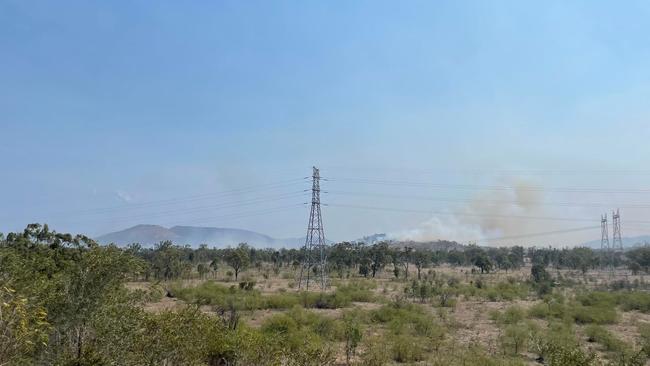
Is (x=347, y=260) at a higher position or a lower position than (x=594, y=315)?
higher

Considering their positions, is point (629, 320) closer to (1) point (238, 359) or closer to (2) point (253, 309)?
(2) point (253, 309)

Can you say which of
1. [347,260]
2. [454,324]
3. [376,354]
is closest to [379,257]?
[347,260]

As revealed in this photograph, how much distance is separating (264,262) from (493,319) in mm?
91364

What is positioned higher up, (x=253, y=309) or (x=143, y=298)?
(x=143, y=298)

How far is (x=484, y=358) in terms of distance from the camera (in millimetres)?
25203

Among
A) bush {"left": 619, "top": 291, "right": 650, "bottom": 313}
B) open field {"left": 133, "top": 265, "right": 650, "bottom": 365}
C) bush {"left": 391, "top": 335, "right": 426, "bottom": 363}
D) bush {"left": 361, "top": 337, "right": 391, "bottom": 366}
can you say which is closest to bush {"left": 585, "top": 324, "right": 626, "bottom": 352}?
open field {"left": 133, "top": 265, "right": 650, "bottom": 365}

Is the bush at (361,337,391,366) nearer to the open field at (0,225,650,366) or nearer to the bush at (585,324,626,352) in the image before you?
the open field at (0,225,650,366)

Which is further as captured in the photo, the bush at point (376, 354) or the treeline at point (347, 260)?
the treeline at point (347, 260)

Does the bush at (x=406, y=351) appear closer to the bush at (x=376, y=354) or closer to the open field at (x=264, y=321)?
the open field at (x=264, y=321)

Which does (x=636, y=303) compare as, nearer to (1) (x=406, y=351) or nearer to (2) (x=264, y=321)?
(1) (x=406, y=351)

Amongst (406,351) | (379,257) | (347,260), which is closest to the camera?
(406,351)

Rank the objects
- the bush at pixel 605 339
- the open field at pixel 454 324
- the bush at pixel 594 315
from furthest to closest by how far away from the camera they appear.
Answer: the bush at pixel 594 315 < the bush at pixel 605 339 < the open field at pixel 454 324

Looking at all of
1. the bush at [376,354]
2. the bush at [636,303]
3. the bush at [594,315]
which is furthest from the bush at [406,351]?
the bush at [636,303]

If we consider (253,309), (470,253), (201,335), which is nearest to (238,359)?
(201,335)
